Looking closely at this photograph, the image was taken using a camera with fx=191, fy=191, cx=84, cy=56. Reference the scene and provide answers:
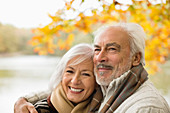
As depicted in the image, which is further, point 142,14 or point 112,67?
point 142,14

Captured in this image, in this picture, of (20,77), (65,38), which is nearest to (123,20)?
(65,38)

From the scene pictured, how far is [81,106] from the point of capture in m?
1.62

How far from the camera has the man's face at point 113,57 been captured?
4.83 feet

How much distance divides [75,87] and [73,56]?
0.28 m

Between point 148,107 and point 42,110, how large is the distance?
0.93 metres

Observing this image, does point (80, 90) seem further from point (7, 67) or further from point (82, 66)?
point (7, 67)

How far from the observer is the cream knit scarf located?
63.8 inches

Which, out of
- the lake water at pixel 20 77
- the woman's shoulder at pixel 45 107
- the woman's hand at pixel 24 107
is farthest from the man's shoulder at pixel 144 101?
the lake water at pixel 20 77

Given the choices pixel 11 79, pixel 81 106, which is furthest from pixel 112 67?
pixel 11 79

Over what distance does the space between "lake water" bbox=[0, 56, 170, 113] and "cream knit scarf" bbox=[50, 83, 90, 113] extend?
3.86 m

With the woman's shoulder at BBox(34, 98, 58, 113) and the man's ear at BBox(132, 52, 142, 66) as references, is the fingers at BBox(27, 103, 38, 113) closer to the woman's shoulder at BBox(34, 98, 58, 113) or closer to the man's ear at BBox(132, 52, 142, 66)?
the woman's shoulder at BBox(34, 98, 58, 113)

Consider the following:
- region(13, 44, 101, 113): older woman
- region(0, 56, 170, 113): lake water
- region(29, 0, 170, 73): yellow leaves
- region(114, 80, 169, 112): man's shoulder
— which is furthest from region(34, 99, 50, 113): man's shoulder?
region(0, 56, 170, 113): lake water

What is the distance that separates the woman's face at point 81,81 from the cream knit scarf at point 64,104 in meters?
0.04

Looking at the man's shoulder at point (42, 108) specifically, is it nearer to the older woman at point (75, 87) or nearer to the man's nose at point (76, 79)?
the older woman at point (75, 87)
